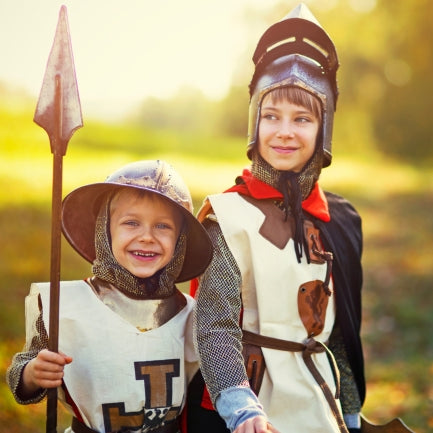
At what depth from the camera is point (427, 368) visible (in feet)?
24.4

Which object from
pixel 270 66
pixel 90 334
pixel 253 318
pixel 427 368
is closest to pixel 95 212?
pixel 90 334

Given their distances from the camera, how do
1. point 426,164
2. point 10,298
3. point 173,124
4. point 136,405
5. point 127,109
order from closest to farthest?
point 136,405
point 10,298
point 127,109
point 173,124
point 426,164

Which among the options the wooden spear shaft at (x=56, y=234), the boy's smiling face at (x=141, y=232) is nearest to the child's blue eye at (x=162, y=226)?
the boy's smiling face at (x=141, y=232)

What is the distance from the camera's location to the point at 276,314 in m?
3.11

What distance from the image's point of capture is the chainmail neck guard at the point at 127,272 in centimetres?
307

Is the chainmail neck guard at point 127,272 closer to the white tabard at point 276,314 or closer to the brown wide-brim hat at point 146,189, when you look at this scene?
the brown wide-brim hat at point 146,189

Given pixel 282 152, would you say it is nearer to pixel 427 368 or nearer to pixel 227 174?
pixel 427 368

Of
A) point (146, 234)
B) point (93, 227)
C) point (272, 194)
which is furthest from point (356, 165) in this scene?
point (146, 234)

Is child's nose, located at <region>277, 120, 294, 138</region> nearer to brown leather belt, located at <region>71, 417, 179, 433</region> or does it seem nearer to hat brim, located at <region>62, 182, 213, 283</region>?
hat brim, located at <region>62, 182, 213, 283</region>

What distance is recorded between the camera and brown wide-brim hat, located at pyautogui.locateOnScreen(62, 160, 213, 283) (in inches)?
120

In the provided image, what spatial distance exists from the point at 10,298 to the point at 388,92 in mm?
12985

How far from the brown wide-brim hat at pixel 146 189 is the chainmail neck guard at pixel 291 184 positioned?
42cm

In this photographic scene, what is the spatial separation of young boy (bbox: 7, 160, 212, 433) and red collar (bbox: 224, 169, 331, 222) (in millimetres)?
326

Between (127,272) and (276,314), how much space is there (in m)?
0.70
